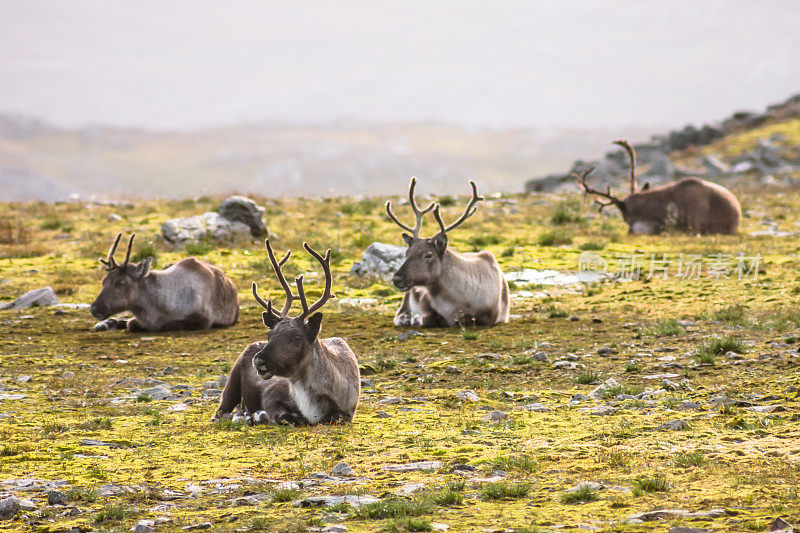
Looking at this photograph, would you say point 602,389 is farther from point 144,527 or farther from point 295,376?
point 144,527

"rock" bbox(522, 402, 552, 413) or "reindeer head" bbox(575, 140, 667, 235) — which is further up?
"reindeer head" bbox(575, 140, 667, 235)

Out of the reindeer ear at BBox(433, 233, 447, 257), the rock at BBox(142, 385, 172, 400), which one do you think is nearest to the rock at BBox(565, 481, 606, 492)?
the rock at BBox(142, 385, 172, 400)

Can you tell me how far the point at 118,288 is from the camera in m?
17.2

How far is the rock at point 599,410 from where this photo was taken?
373 inches

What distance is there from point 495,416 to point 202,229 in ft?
56.3

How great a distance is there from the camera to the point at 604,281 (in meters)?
20.5

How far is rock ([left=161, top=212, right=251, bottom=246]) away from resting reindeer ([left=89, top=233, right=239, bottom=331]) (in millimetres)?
7405

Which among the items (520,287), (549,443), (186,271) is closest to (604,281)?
(520,287)

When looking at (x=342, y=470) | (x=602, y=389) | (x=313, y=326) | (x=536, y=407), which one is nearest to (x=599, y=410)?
(x=536, y=407)

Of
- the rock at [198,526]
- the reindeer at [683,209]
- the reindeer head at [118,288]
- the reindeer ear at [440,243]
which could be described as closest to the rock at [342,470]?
the rock at [198,526]

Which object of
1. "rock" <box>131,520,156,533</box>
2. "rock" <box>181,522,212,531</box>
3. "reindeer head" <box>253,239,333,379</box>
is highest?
"reindeer head" <box>253,239,333,379</box>

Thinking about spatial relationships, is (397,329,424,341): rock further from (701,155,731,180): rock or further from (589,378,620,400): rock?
(701,155,731,180): rock

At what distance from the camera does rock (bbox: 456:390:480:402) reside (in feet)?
34.8

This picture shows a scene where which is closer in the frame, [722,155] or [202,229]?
[202,229]
